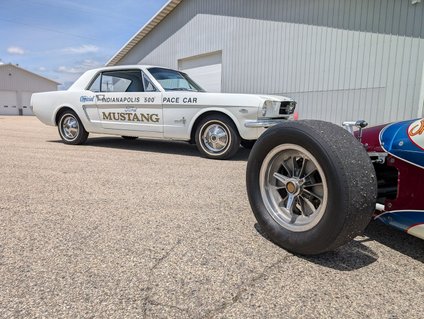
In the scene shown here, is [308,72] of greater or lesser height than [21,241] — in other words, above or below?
above

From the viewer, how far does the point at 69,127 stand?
7422 millimetres

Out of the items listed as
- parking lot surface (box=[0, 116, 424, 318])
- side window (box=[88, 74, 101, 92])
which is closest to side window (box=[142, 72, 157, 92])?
side window (box=[88, 74, 101, 92])

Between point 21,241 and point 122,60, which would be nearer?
point 21,241

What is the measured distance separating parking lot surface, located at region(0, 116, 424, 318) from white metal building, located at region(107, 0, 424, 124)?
606 cm

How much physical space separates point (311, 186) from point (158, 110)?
4.56 m

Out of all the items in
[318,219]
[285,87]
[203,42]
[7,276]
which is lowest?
[7,276]

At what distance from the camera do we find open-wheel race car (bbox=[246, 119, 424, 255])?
185 cm

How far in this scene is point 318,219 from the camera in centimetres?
197

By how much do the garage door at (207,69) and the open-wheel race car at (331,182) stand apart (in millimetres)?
10357

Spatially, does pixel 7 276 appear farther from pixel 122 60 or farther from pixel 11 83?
pixel 11 83

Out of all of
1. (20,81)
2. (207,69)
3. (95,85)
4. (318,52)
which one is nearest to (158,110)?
(95,85)

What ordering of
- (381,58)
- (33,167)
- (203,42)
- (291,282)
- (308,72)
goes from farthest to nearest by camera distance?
(203,42)
(308,72)
(381,58)
(33,167)
(291,282)

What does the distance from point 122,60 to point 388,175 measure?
20.3m

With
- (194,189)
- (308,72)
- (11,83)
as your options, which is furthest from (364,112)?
(11,83)
